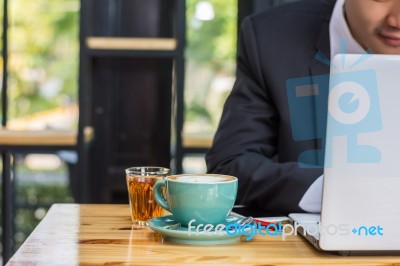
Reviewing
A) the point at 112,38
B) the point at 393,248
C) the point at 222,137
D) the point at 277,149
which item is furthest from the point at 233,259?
the point at 112,38

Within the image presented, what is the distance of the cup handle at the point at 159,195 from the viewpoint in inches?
39.9

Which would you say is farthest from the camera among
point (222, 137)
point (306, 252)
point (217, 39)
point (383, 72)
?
point (217, 39)

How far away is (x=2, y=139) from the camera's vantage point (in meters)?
2.73

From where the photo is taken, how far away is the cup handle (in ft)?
3.33

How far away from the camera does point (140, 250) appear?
91 centimetres

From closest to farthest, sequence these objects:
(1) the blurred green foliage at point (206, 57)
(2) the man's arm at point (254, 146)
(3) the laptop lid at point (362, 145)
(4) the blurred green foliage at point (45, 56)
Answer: (3) the laptop lid at point (362, 145) → (2) the man's arm at point (254, 146) → (1) the blurred green foliage at point (206, 57) → (4) the blurred green foliage at point (45, 56)

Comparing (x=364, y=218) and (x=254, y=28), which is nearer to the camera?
(x=364, y=218)

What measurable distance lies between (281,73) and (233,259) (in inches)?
38.4

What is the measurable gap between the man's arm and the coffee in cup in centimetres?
31

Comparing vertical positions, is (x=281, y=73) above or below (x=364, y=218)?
above

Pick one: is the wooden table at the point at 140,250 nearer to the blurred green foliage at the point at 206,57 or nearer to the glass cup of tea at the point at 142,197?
the glass cup of tea at the point at 142,197

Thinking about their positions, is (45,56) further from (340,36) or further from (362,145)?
(362,145)

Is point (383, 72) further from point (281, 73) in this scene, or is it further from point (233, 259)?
point (281, 73)

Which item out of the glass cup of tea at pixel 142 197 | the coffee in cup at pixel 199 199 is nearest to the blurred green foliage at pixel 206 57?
the glass cup of tea at pixel 142 197
